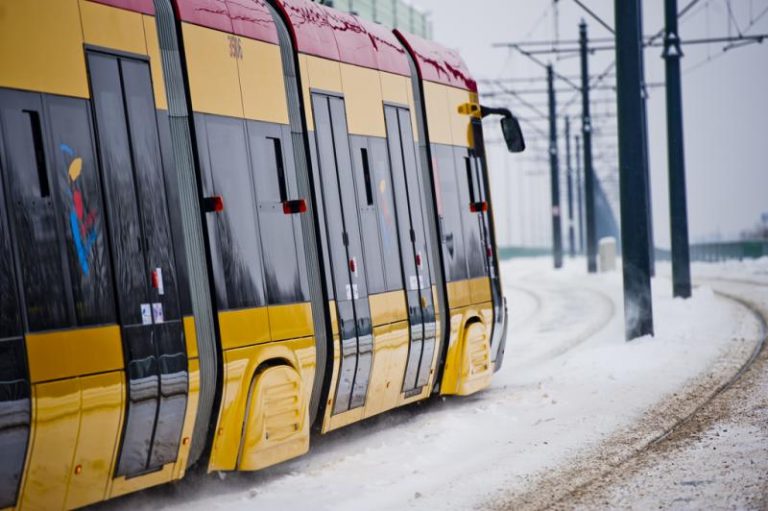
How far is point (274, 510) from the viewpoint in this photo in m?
8.31

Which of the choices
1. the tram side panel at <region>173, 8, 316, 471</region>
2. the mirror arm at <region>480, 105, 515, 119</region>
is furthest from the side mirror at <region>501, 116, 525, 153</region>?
the tram side panel at <region>173, 8, 316, 471</region>

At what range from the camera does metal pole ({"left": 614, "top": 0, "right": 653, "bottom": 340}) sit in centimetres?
1862

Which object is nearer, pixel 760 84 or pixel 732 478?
pixel 732 478

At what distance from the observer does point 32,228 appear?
6.97m

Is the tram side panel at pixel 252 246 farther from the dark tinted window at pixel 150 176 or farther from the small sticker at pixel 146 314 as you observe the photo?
the small sticker at pixel 146 314

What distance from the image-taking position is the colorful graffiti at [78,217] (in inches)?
287

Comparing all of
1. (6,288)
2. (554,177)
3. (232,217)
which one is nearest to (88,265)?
(6,288)

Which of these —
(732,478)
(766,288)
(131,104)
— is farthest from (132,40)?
(766,288)

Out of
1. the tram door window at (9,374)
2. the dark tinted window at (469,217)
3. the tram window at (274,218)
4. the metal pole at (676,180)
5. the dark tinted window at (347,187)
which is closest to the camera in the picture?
the tram door window at (9,374)

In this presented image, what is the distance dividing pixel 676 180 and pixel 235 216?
19095mm

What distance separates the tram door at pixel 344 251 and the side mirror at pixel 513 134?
135 inches

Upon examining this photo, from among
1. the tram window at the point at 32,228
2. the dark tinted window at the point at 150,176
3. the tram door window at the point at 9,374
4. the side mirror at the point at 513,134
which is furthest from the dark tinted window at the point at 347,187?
the tram door window at the point at 9,374

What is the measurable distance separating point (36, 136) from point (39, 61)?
43 centimetres

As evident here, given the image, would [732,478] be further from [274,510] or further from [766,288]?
[766,288]
